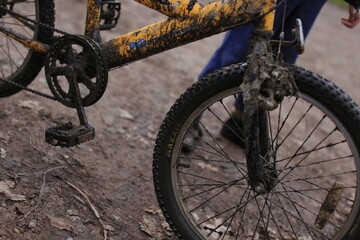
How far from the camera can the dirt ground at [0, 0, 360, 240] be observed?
2398 mm

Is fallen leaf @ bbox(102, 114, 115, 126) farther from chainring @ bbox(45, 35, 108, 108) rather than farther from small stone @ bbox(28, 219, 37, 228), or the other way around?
small stone @ bbox(28, 219, 37, 228)

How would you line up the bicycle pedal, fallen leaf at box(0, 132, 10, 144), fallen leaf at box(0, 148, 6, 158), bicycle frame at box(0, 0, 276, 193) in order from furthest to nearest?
1. fallen leaf at box(0, 132, 10, 144)
2. fallen leaf at box(0, 148, 6, 158)
3. the bicycle pedal
4. bicycle frame at box(0, 0, 276, 193)

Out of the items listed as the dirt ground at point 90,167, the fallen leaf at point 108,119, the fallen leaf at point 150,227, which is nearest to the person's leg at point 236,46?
the dirt ground at point 90,167

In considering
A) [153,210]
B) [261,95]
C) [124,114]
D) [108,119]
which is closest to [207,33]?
[261,95]

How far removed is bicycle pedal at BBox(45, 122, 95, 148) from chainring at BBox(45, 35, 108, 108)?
0.15 metres

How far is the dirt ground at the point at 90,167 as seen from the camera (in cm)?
240

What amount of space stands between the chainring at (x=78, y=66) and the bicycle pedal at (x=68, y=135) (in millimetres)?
152

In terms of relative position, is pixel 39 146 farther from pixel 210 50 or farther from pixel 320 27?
pixel 320 27

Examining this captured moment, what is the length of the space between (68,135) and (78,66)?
42 cm

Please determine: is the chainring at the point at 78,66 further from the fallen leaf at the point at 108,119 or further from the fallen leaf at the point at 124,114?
the fallen leaf at the point at 124,114

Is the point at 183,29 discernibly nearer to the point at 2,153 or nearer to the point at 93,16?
the point at 93,16

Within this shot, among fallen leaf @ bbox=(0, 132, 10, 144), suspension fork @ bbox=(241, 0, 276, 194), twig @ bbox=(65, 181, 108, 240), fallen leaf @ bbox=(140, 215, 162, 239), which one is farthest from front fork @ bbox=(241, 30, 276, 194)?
fallen leaf @ bbox=(0, 132, 10, 144)

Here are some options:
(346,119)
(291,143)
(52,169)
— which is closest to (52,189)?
(52,169)

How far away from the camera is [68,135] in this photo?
8.25ft
